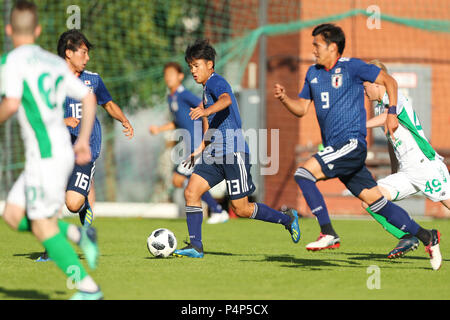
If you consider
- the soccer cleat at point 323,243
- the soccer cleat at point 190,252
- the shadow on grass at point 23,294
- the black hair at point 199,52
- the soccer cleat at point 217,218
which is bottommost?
the soccer cleat at point 217,218

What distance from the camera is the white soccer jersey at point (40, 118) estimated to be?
480cm

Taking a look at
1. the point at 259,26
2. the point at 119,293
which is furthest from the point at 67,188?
the point at 259,26

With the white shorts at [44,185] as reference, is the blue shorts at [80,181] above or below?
below

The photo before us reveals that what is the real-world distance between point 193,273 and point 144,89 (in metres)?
11.4

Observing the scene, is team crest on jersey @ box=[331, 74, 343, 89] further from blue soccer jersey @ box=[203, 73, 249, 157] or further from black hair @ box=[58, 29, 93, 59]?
black hair @ box=[58, 29, 93, 59]

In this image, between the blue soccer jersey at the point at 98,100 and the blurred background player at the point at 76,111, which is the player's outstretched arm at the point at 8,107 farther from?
the blue soccer jersey at the point at 98,100

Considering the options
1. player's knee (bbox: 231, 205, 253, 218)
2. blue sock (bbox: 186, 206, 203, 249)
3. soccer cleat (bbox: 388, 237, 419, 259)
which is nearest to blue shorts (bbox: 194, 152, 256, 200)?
player's knee (bbox: 231, 205, 253, 218)

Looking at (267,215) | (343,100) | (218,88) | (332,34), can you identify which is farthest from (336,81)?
(267,215)

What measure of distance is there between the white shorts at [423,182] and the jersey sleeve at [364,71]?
1.42m

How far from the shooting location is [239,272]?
647cm

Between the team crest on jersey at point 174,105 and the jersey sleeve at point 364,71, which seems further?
the team crest on jersey at point 174,105

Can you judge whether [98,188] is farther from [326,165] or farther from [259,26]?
[326,165]

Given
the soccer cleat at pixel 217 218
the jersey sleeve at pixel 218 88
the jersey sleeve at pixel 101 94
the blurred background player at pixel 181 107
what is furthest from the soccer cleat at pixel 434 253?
the soccer cleat at pixel 217 218

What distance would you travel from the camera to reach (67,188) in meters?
7.63
